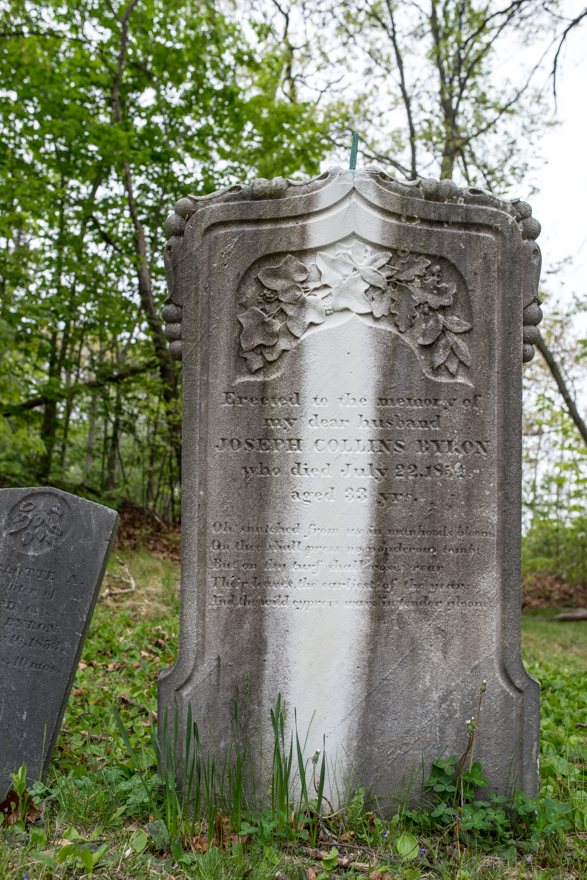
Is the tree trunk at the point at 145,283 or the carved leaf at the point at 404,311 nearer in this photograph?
the carved leaf at the point at 404,311

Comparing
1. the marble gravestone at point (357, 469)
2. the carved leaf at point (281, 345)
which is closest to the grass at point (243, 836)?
the marble gravestone at point (357, 469)

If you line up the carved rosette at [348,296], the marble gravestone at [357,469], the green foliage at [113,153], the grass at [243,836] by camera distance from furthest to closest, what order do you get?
the green foliage at [113,153] → the carved rosette at [348,296] → the marble gravestone at [357,469] → the grass at [243,836]

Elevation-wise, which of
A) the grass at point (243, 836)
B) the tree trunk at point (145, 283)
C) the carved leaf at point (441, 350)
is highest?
the tree trunk at point (145, 283)

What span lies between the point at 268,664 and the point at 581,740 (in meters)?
2.18

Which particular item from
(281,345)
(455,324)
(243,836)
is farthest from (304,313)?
(243,836)

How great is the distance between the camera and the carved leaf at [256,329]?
315 cm

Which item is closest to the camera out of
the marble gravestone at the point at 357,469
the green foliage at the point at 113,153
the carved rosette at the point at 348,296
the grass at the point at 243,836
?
the grass at the point at 243,836

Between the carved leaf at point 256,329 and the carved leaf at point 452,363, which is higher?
the carved leaf at point 256,329

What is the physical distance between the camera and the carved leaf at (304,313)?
3.18m

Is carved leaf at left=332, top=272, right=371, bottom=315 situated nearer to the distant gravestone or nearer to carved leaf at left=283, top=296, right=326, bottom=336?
carved leaf at left=283, top=296, right=326, bottom=336

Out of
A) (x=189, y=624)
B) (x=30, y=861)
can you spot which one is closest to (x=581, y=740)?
(x=189, y=624)

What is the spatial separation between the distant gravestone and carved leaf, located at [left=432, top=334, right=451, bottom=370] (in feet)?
5.74

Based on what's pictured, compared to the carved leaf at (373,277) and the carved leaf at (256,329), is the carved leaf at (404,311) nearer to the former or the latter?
the carved leaf at (373,277)

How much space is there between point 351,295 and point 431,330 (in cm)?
42
